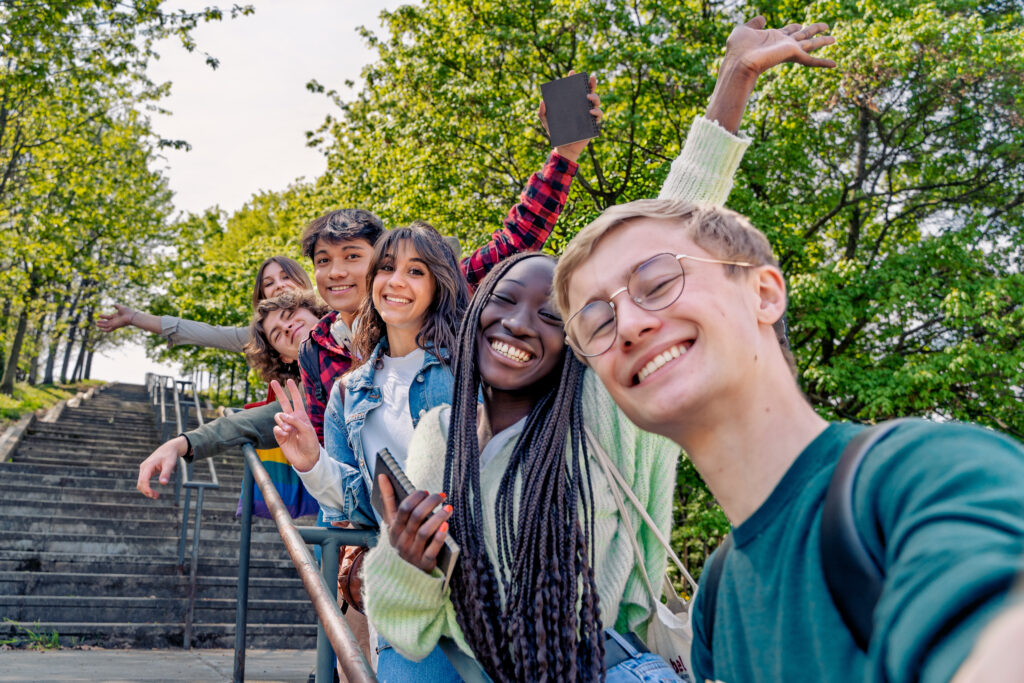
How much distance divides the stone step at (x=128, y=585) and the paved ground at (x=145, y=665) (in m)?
0.79

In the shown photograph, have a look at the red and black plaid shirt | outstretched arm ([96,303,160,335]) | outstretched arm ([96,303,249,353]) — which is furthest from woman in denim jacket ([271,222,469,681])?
outstretched arm ([96,303,160,335])

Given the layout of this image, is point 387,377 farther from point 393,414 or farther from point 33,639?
point 33,639

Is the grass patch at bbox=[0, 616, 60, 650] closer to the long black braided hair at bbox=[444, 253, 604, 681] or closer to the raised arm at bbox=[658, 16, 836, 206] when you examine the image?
the long black braided hair at bbox=[444, 253, 604, 681]

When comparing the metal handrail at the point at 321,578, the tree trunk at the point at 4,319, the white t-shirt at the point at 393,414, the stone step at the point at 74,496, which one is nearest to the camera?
the metal handrail at the point at 321,578

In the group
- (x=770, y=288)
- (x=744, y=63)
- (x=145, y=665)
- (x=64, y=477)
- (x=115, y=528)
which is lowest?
(x=145, y=665)

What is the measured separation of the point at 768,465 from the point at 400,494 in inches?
34.1

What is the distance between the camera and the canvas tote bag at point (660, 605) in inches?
63.3

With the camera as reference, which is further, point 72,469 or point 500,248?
point 72,469

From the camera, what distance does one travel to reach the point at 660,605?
66.2 inches

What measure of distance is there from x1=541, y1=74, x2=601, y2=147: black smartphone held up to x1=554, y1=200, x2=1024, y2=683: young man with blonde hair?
5.08ft

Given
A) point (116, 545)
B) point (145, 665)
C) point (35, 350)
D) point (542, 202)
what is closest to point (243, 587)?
point (542, 202)

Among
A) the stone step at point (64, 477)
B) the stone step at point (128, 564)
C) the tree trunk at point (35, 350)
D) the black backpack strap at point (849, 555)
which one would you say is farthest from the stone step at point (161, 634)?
the tree trunk at point (35, 350)

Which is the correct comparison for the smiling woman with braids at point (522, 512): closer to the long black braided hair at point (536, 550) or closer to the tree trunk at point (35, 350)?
the long black braided hair at point (536, 550)

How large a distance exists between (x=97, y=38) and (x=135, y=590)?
7658 mm
